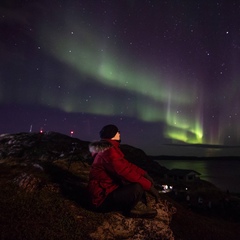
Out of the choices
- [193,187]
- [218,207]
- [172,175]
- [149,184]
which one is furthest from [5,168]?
[172,175]

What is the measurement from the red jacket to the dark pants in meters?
0.12

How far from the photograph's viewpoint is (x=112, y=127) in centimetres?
721

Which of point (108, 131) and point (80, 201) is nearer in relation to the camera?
point (108, 131)

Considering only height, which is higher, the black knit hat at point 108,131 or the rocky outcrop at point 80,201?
the black knit hat at point 108,131

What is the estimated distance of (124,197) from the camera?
672 cm

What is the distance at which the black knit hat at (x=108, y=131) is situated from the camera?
23.3 feet

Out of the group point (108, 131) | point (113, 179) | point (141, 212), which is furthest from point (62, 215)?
point (108, 131)

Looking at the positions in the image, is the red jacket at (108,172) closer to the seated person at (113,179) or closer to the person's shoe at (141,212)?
the seated person at (113,179)

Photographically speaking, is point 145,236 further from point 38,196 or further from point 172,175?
point 172,175

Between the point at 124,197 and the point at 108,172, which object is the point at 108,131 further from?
the point at 124,197

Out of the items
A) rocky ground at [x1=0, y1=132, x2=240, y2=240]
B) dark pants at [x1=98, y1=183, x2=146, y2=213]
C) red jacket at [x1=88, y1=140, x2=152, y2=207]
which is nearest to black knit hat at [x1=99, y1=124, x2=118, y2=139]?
red jacket at [x1=88, y1=140, x2=152, y2=207]

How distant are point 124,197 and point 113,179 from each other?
548 millimetres

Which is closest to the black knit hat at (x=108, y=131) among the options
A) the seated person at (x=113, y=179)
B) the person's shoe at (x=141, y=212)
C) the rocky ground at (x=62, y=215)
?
the seated person at (x=113, y=179)

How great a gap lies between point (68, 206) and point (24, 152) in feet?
59.1
